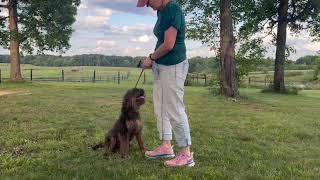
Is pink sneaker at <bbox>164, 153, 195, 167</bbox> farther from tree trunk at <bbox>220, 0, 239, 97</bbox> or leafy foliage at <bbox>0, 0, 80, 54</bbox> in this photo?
leafy foliage at <bbox>0, 0, 80, 54</bbox>

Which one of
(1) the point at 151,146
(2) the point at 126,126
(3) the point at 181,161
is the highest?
(2) the point at 126,126

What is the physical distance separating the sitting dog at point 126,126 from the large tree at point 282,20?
24838 millimetres

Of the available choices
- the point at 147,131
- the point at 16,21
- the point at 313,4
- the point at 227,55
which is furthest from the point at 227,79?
the point at 16,21

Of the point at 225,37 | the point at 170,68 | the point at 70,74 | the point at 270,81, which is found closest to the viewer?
the point at 170,68

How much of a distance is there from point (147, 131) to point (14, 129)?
2.79 metres

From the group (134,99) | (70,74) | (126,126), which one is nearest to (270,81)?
(70,74)

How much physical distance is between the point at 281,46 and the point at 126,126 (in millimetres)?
27495

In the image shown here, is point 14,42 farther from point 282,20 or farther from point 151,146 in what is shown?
point 151,146

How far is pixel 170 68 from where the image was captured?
22.7 feet

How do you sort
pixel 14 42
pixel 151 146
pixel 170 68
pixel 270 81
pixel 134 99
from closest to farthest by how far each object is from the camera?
pixel 170 68 < pixel 134 99 < pixel 151 146 < pixel 14 42 < pixel 270 81

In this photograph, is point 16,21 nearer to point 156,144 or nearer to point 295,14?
point 295,14

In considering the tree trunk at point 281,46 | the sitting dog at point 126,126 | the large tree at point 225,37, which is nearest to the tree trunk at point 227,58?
the large tree at point 225,37

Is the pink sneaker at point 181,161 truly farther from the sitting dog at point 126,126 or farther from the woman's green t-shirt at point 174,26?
the woman's green t-shirt at point 174,26

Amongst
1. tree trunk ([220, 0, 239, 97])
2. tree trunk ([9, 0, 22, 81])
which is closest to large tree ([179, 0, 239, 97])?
tree trunk ([220, 0, 239, 97])
